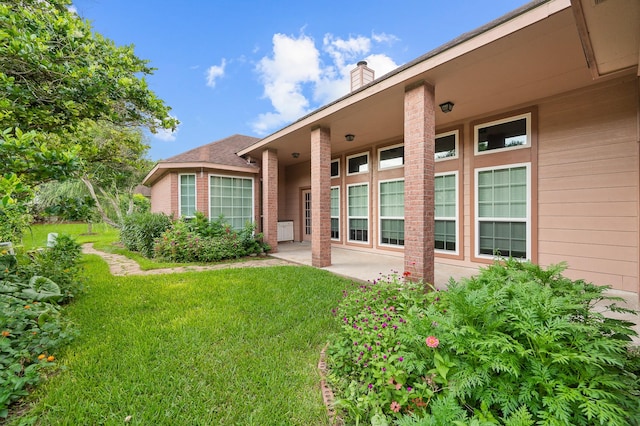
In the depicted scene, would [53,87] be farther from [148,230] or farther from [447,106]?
[447,106]

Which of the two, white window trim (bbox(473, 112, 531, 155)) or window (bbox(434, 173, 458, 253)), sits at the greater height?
white window trim (bbox(473, 112, 531, 155))

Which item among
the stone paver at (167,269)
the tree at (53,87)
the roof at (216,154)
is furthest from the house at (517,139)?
the tree at (53,87)

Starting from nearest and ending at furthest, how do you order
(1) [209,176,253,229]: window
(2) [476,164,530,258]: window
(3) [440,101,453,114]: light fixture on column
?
(3) [440,101,453,114]: light fixture on column, (2) [476,164,530,258]: window, (1) [209,176,253,229]: window

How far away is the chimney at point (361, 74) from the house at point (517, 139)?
233 cm

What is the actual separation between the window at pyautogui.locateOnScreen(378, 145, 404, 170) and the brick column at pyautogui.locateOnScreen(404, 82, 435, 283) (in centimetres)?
306

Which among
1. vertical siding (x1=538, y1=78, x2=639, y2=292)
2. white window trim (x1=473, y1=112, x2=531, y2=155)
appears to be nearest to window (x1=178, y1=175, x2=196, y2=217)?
white window trim (x1=473, y1=112, x2=531, y2=155)

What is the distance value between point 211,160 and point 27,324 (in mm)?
6226

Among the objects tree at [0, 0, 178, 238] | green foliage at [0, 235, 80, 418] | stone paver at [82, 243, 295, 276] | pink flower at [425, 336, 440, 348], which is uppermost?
tree at [0, 0, 178, 238]

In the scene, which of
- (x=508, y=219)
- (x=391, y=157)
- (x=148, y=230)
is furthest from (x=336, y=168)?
(x=148, y=230)

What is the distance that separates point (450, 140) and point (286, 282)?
4964 mm

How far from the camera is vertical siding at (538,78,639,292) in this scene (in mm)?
4016

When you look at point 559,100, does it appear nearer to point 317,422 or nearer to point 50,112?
point 317,422

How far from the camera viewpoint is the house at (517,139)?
10.1ft

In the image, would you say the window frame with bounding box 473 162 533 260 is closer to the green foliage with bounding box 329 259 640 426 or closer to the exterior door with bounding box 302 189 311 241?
the green foliage with bounding box 329 259 640 426
